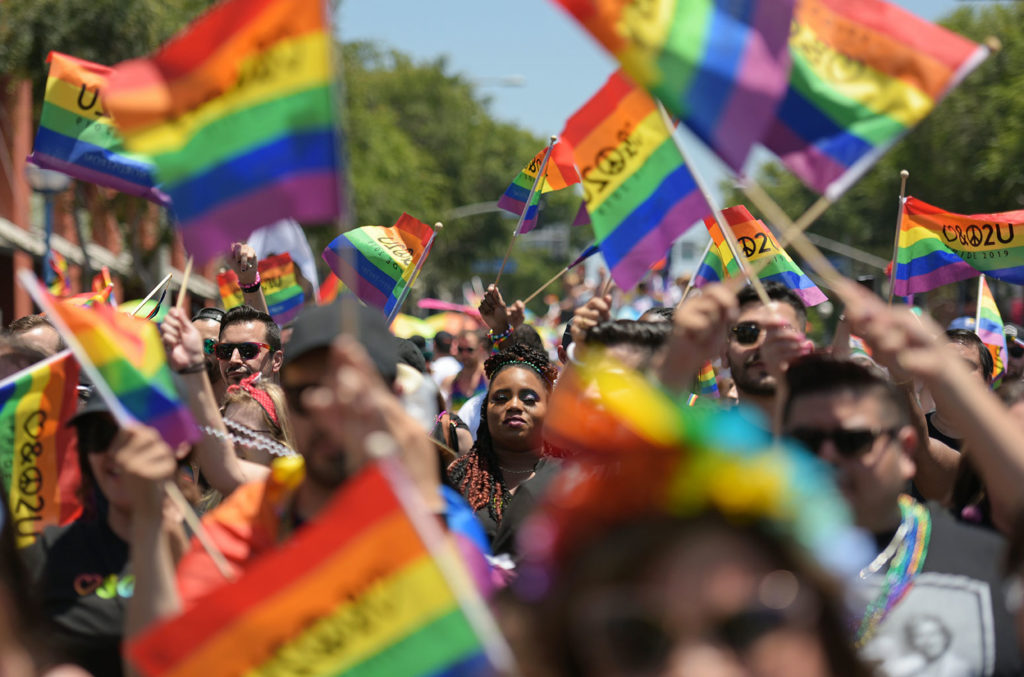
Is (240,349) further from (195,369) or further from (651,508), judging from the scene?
(651,508)

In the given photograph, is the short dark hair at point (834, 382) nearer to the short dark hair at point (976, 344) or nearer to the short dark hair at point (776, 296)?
the short dark hair at point (776, 296)

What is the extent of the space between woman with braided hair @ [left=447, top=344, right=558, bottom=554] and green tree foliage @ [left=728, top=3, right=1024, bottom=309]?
22.5 m

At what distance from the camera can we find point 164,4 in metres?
25.7

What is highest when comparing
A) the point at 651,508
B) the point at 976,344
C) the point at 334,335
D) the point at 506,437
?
the point at 651,508

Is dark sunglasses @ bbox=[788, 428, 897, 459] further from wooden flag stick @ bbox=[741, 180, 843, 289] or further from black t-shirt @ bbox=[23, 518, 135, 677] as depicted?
black t-shirt @ bbox=[23, 518, 135, 677]

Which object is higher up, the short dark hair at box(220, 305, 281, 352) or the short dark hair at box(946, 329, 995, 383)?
the short dark hair at box(946, 329, 995, 383)

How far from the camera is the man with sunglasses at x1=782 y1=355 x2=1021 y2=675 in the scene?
2846 mm

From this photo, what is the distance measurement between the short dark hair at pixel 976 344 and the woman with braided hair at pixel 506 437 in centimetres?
205

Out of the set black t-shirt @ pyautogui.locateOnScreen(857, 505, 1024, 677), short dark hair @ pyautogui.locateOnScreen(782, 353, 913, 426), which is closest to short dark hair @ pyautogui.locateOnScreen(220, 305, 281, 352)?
short dark hair @ pyautogui.locateOnScreen(782, 353, 913, 426)

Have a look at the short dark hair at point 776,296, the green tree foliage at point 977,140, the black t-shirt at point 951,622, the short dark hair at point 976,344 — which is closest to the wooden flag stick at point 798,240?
the black t-shirt at point 951,622

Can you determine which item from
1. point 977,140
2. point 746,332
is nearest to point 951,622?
point 746,332

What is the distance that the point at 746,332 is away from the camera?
15.7 feet

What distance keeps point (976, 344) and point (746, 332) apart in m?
2.00

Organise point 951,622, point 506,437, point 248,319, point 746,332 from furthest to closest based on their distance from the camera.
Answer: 1. point 248,319
2. point 506,437
3. point 746,332
4. point 951,622
